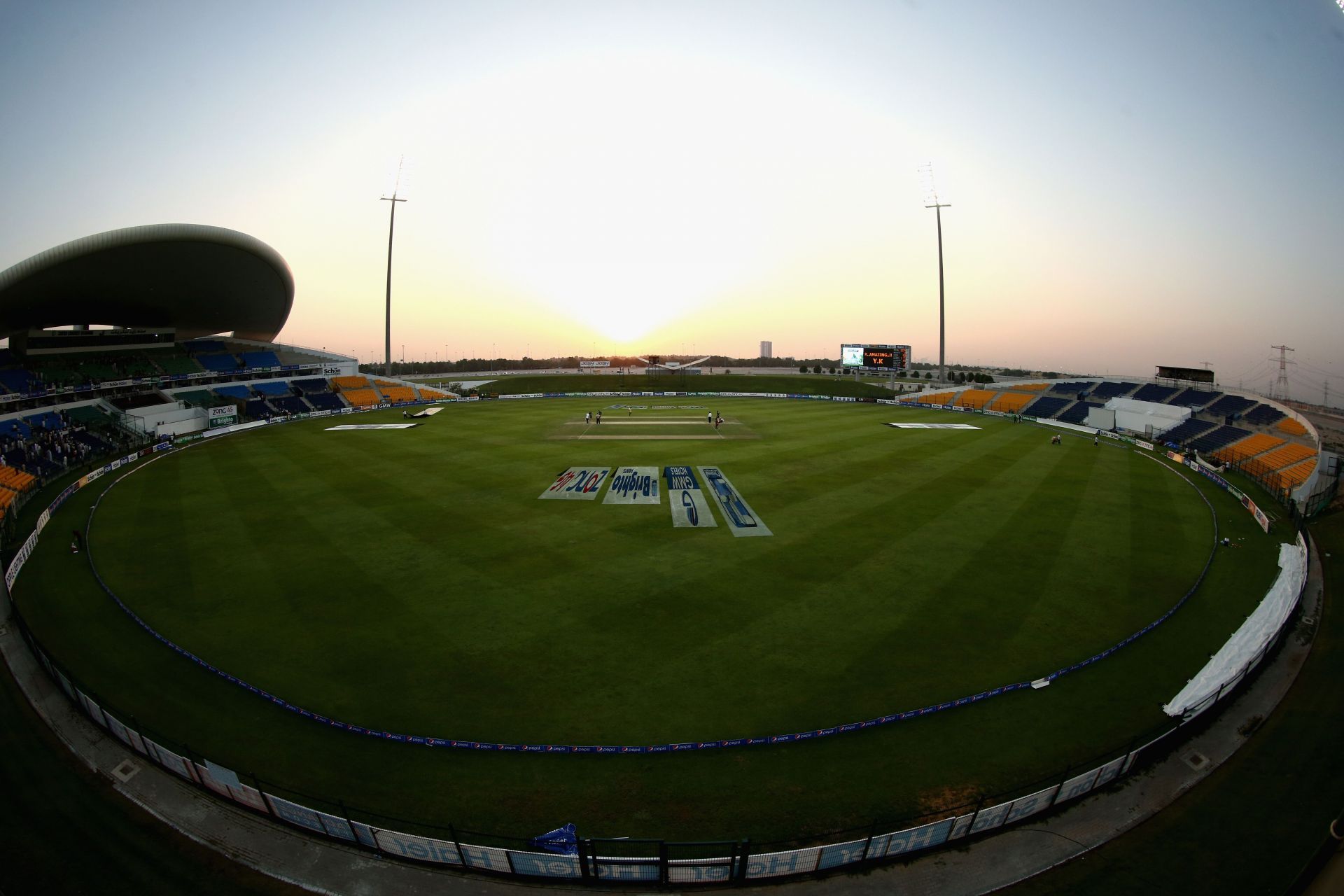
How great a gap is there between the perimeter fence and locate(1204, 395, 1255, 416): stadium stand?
57.7 meters

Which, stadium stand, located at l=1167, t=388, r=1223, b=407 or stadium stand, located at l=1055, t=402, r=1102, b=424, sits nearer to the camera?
stadium stand, located at l=1167, t=388, r=1223, b=407

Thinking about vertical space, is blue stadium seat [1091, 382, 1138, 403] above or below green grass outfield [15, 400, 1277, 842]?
above

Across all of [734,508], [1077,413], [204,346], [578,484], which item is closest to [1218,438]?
[1077,413]

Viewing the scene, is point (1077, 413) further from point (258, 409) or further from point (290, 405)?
point (258, 409)

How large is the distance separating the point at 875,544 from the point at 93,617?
92.9 ft

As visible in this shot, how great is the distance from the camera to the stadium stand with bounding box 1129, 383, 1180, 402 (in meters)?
63.1

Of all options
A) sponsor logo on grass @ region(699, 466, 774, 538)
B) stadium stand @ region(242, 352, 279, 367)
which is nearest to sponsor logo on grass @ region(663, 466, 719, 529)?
sponsor logo on grass @ region(699, 466, 774, 538)

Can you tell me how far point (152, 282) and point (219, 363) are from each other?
2390 centimetres

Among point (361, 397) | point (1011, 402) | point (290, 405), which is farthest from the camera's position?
point (361, 397)

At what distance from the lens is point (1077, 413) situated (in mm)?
65562

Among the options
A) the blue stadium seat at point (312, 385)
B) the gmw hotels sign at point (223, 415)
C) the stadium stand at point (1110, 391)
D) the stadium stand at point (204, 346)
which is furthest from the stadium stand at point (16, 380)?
the stadium stand at point (1110, 391)

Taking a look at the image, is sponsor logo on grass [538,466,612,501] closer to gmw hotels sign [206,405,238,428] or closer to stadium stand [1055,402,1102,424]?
gmw hotels sign [206,405,238,428]

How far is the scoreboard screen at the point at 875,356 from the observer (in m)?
88.6

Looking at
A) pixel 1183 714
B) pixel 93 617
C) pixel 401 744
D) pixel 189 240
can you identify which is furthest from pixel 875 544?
pixel 189 240
